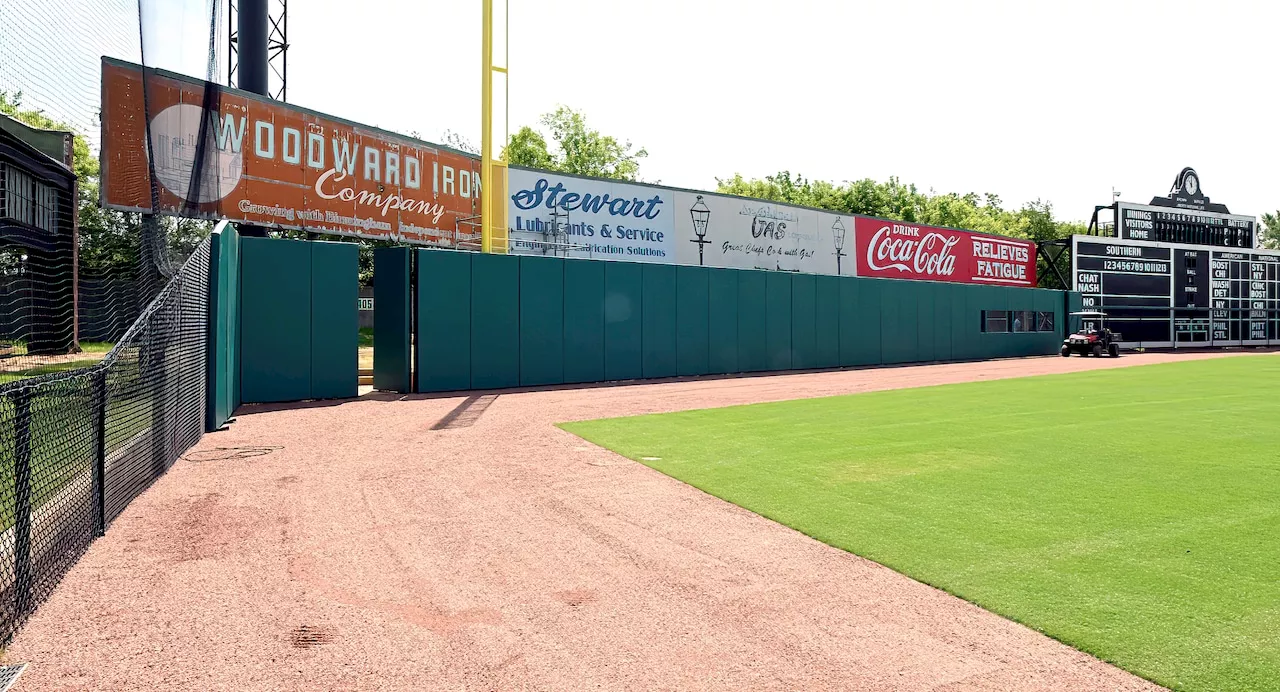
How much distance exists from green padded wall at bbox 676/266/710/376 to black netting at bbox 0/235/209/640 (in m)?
15.0

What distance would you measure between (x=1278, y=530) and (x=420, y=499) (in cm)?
703

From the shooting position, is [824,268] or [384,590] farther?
[824,268]

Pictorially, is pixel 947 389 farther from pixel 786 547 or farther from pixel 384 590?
pixel 384 590

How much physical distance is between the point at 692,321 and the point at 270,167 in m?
11.7

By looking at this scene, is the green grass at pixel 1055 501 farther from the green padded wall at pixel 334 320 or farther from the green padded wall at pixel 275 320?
the green padded wall at pixel 275 320

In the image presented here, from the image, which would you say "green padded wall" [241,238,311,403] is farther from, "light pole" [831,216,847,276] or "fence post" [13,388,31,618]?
"light pole" [831,216,847,276]

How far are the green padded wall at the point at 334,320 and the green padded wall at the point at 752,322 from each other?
12.5 metres

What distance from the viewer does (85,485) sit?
6895 mm

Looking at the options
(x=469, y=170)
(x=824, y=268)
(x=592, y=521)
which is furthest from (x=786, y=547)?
(x=824, y=268)

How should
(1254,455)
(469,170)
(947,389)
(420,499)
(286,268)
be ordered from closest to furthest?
1. (420,499)
2. (1254,455)
3. (286,268)
4. (947,389)
5. (469,170)

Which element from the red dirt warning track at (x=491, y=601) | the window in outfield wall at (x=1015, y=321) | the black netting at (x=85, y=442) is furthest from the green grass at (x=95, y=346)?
the window in outfield wall at (x=1015, y=321)

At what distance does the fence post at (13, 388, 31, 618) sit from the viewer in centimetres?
492

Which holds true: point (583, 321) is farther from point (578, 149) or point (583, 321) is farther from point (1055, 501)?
point (578, 149)

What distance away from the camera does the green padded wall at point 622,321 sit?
22.3 metres
